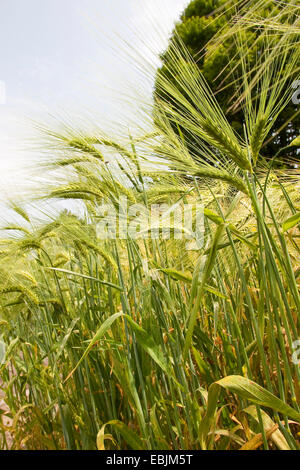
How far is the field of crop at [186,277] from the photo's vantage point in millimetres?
724

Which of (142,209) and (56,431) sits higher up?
(142,209)

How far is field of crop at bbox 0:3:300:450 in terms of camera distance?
72 cm

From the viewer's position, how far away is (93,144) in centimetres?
114

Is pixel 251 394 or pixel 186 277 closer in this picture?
pixel 251 394

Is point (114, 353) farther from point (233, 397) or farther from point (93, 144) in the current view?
point (93, 144)

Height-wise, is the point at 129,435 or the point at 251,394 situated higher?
the point at 251,394

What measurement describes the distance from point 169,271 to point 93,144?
48 cm

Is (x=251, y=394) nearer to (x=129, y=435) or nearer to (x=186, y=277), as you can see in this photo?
(x=186, y=277)

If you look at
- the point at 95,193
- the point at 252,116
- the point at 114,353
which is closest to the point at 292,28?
the point at 252,116

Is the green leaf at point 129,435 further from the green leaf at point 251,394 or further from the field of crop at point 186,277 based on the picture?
the green leaf at point 251,394

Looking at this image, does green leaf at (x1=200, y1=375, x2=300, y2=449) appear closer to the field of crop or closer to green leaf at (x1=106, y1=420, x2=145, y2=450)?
the field of crop

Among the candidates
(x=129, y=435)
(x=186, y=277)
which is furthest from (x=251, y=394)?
(x=129, y=435)

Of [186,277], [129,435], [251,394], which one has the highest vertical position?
[186,277]

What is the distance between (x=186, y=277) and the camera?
0.90 meters
